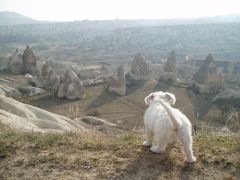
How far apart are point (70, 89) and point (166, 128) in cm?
4506

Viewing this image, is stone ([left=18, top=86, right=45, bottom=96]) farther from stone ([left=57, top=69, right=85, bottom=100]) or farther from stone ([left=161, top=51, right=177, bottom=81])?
stone ([left=161, top=51, right=177, bottom=81])

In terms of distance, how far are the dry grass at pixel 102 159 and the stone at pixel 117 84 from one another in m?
47.4

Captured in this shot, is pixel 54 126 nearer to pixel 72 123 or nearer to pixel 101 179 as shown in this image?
pixel 72 123

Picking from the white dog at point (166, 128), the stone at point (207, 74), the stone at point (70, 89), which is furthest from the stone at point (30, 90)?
the white dog at point (166, 128)

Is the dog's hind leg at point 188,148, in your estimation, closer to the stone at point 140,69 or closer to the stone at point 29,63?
the stone at point 140,69

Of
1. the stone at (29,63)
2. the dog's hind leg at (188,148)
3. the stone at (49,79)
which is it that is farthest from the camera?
the stone at (29,63)

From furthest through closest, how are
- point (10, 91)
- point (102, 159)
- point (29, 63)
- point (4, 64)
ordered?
point (4, 64) < point (29, 63) < point (10, 91) < point (102, 159)

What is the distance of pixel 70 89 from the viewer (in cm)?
5153

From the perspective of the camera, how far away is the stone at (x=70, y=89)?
51.3m

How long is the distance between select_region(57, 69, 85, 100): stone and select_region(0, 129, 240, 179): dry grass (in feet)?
141

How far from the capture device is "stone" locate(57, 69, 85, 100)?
5134cm

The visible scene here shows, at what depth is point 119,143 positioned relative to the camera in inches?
314

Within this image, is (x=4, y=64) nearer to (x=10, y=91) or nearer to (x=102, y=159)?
(x=10, y=91)

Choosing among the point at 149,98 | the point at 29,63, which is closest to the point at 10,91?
the point at 29,63
